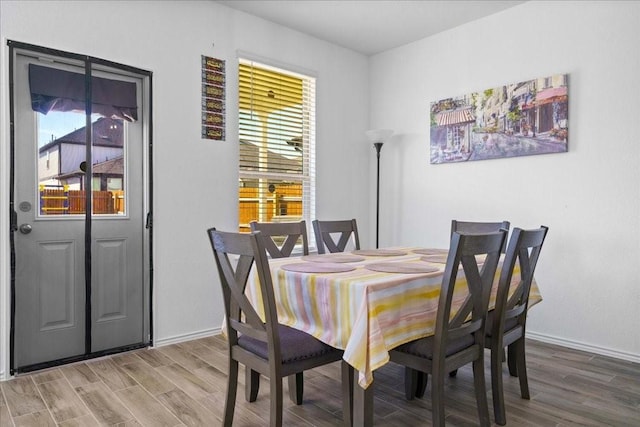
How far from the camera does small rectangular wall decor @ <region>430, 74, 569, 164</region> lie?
336 centimetres

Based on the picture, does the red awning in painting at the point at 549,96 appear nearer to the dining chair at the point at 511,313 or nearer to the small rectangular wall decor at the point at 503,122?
the small rectangular wall decor at the point at 503,122

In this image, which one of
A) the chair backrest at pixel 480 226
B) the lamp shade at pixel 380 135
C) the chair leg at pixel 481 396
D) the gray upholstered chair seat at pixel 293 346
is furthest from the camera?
the lamp shade at pixel 380 135

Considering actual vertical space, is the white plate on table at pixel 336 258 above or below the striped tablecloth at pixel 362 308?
above

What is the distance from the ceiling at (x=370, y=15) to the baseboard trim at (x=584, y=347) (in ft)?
9.02

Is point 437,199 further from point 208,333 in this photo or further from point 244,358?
point 244,358

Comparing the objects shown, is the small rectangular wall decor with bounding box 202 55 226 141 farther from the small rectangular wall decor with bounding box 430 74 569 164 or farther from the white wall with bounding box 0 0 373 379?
the small rectangular wall decor with bounding box 430 74 569 164

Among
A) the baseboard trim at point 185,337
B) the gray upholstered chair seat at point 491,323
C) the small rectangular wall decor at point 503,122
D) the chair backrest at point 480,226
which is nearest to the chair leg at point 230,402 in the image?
the gray upholstered chair seat at point 491,323

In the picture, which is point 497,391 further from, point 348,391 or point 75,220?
point 75,220

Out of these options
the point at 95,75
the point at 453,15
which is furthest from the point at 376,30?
the point at 95,75

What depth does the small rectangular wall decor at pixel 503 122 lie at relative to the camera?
336 centimetres

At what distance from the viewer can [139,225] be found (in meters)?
3.23

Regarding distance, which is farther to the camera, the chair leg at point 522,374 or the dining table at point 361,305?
the chair leg at point 522,374

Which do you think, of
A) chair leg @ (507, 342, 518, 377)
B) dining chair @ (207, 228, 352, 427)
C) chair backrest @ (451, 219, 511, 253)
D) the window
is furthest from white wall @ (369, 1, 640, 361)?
dining chair @ (207, 228, 352, 427)

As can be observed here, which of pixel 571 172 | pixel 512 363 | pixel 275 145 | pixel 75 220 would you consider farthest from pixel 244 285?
pixel 571 172
